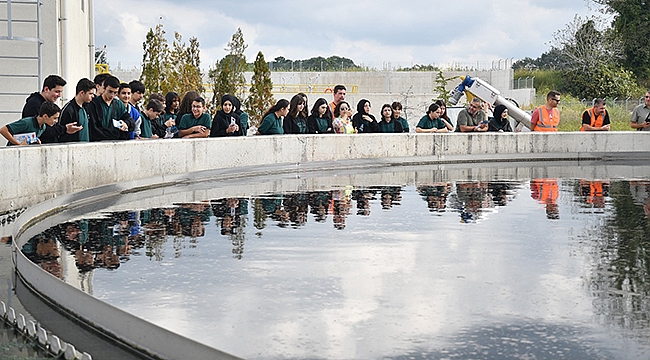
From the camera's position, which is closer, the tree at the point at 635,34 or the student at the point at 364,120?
the student at the point at 364,120

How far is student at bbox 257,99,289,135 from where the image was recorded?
1802 cm

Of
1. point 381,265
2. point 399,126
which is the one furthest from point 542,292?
point 399,126

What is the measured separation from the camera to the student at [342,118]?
64.0 feet

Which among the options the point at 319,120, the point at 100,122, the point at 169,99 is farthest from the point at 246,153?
the point at 100,122

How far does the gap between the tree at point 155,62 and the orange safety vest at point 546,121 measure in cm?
1425

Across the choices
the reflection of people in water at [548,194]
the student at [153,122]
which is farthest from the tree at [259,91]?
the student at [153,122]

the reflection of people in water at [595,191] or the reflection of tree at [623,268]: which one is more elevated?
the reflection of people in water at [595,191]

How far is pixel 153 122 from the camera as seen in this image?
616 inches

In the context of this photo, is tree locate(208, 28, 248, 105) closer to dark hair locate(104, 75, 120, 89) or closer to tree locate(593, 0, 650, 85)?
dark hair locate(104, 75, 120, 89)

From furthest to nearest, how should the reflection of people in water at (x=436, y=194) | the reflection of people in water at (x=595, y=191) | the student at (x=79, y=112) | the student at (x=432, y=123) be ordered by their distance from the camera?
the student at (x=432, y=123) → the reflection of people in water at (x=595, y=191) → the reflection of people in water at (x=436, y=194) → the student at (x=79, y=112)

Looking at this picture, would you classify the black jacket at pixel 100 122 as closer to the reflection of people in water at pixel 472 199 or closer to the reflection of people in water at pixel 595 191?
the reflection of people in water at pixel 472 199

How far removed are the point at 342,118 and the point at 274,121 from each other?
1.92m

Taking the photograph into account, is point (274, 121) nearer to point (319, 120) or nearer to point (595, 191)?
point (319, 120)

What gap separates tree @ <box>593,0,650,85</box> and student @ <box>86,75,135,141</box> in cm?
5435
